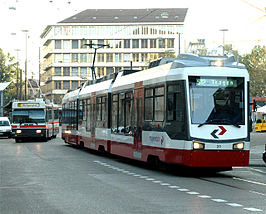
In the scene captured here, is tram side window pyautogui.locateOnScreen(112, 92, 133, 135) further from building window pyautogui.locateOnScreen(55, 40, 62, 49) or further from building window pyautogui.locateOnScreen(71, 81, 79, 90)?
building window pyautogui.locateOnScreen(55, 40, 62, 49)

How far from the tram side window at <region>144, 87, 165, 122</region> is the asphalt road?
1540mm

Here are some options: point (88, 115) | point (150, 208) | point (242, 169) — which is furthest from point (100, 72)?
point (150, 208)

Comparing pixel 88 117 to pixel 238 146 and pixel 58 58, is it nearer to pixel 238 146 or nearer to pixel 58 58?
pixel 238 146

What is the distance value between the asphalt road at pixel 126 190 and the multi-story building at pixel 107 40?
107 metres

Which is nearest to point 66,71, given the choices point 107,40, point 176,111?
point 107,40

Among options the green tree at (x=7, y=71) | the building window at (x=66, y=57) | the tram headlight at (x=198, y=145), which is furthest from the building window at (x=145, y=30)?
the tram headlight at (x=198, y=145)

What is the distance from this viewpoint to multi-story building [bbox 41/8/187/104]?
126250 mm

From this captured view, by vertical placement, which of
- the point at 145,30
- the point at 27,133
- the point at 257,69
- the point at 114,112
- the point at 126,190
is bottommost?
the point at 126,190

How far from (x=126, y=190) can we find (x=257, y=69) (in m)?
94.4

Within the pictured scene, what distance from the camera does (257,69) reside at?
10450cm

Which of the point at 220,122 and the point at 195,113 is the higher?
the point at 195,113

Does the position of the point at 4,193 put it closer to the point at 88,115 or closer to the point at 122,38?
the point at 88,115

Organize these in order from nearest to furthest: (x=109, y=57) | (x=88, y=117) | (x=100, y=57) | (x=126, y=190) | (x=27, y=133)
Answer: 1. (x=126, y=190)
2. (x=88, y=117)
3. (x=27, y=133)
4. (x=109, y=57)
5. (x=100, y=57)

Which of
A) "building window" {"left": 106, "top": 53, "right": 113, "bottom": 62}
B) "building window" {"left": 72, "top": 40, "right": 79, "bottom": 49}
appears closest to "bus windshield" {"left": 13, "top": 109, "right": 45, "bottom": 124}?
"building window" {"left": 106, "top": 53, "right": 113, "bottom": 62}
